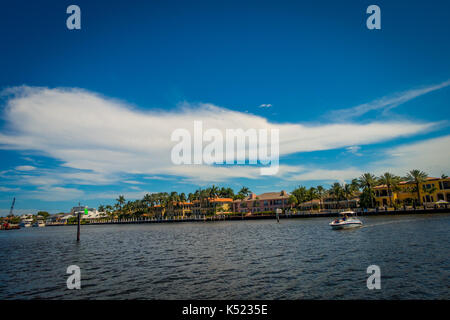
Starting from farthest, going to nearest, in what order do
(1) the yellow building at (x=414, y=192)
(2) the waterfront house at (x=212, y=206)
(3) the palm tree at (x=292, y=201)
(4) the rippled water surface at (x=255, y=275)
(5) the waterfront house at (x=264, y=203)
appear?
1. (2) the waterfront house at (x=212, y=206)
2. (5) the waterfront house at (x=264, y=203)
3. (3) the palm tree at (x=292, y=201)
4. (1) the yellow building at (x=414, y=192)
5. (4) the rippled water surface at (x=255, y=275)

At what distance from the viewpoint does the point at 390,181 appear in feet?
347

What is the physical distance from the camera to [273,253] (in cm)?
3152

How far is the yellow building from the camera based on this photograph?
316ft

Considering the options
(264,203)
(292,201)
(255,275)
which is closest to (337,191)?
(292,201)

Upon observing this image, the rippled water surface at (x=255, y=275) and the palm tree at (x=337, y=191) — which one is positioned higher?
the palm tree at (x=337, y=191)

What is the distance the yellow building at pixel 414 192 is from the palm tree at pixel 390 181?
124 cm

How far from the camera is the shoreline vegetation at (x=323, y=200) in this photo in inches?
3930

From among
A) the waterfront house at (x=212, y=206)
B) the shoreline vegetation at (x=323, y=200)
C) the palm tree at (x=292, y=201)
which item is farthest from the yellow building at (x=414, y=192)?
the waterfront house at (x=212, y=206)

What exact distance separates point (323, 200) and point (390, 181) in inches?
1580

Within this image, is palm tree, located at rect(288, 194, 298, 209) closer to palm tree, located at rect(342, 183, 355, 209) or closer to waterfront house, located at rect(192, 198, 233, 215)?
palm tree, located at rect(342, 183, 355, 209)

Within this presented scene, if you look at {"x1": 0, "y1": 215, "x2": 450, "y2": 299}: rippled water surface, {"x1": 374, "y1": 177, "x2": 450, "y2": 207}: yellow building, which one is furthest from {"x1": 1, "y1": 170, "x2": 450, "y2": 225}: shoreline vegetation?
{"x1": 0, "y1": 215, "x2": 450, "y2": 299}: rippled water surface

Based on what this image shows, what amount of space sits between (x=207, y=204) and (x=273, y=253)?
152 metres

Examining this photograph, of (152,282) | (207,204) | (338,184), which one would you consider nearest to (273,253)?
(152,282)

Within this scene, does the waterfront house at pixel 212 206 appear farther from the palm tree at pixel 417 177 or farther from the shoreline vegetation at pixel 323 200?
the palm tree at pixel 417 177
